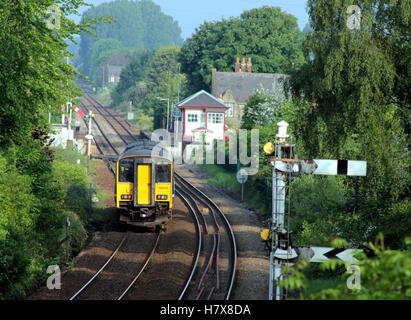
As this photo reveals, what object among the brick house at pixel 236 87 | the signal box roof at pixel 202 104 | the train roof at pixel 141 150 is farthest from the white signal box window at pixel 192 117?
the train roof at pixel 141 150

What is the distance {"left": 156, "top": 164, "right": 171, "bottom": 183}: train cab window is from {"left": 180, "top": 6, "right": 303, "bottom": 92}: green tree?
41647 mm

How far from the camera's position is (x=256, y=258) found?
17.0 m

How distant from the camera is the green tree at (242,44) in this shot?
6197 cm

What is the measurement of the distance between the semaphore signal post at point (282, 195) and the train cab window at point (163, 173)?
9768mm

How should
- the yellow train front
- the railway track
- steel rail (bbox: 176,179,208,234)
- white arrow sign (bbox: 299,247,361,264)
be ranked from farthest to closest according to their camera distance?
steel rail (bbox: 176,179,208,234) < the yellow train front < the railway track < white arrow sign (bbox: 299,247,361,264)

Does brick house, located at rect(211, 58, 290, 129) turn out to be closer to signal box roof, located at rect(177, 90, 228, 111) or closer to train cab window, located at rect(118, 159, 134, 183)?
signal box roof, located at rect(177, 90, 228, 111)

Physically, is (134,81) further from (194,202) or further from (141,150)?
(141,150)

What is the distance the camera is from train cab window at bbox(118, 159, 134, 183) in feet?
62.1

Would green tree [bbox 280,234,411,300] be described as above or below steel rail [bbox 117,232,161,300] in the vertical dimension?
above

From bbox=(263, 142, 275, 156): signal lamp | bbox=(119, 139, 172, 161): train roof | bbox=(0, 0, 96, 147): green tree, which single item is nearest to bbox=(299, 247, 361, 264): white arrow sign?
bbox=(263, 142, 275, 156): signal lamp

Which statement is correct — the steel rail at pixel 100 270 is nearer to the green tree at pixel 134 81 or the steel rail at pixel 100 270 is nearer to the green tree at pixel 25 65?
the green tree at pixel 25 65

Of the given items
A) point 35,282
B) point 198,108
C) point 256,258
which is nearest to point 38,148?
point 35,282

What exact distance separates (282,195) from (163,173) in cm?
1012
